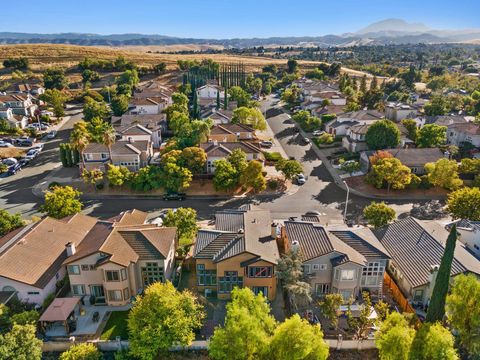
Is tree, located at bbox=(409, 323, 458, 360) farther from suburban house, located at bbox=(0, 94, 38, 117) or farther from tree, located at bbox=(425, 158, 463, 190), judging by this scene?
suburban house, located at bbox=(0, 94, 38, 117)

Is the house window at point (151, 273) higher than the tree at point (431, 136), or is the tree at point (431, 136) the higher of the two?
the tree at point (431, 136)

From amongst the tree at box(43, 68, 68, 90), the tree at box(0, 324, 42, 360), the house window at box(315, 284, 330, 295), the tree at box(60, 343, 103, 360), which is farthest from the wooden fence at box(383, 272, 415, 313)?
the tree at box(43, 68, 68, 90)

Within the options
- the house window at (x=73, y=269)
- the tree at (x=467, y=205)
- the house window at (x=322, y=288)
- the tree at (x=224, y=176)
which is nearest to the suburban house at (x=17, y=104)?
the tree at (x=224, y=176)

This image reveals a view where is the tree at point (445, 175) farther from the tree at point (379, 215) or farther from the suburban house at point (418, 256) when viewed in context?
the suburban house at point (418, 256)

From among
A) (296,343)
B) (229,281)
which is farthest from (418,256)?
(229,281)

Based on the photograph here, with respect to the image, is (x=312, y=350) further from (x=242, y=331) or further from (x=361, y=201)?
(x=361, y=201)

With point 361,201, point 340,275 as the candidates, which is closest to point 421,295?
point 340,275
